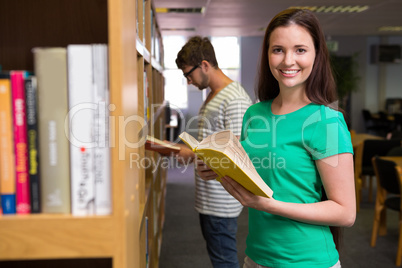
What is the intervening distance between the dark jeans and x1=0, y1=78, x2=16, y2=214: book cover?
62.4 inches

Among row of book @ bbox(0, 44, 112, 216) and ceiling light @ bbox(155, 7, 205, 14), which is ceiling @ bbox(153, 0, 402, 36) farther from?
row of book @ bbox(0, 44, 112, 216)

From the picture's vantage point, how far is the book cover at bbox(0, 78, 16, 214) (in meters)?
0.67

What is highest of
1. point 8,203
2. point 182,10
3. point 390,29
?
point 390,29

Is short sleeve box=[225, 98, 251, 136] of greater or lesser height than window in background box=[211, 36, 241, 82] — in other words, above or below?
below

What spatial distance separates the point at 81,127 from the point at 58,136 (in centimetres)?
4

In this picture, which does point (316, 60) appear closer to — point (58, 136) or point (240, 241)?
point (58, 136)

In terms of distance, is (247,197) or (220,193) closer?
(247,197)

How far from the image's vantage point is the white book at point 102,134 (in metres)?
0.69

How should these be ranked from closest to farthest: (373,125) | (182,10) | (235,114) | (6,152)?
(6,152)
(235,114)
(182,10)
(373,125)

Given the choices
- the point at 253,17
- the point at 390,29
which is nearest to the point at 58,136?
the point at 253,17

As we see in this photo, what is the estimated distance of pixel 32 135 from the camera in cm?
68

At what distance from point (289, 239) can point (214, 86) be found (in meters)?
1.26

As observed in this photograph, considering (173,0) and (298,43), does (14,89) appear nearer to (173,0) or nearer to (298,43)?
(298,43)

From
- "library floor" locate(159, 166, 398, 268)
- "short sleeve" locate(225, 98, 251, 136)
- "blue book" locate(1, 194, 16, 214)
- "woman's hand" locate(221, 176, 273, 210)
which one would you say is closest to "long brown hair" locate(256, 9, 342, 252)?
"woman's hand" locate(221, 176, 273, 210)
